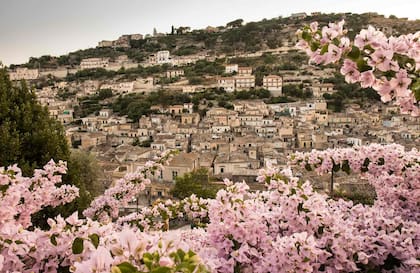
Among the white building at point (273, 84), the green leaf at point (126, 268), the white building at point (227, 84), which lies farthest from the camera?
the white building at point (227, 84)

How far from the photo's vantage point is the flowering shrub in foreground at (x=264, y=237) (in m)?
2.14

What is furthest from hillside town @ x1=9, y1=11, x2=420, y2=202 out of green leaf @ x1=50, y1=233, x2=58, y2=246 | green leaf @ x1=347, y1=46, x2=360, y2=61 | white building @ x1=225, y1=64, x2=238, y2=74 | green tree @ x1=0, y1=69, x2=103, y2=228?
green leaf @ x1=347, y1=46, x2=360, y2=61

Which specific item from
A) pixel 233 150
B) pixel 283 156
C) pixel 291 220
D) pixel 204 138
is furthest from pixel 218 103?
pixel 291 220

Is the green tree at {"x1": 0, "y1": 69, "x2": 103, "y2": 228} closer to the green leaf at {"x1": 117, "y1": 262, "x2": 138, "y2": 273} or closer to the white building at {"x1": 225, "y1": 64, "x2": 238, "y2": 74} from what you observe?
the green leaf at {"x1": 117, "y1": 262, "x2": 138, "y2": 273}

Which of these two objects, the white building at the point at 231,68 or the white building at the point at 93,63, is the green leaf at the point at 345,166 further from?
the white building at the point at 93,63

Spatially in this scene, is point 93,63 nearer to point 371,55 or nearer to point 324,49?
point 324,49

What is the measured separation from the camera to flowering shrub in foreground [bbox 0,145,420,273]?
7.02 feet

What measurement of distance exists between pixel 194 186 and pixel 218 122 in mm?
27019

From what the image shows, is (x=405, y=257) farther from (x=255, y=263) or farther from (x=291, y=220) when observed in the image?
(x=255, y=263)

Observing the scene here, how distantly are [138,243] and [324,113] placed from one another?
54222mm

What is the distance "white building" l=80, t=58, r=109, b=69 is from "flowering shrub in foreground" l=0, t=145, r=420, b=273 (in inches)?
4123

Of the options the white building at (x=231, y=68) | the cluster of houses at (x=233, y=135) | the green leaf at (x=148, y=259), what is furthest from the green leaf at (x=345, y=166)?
the white building at (x=231, y=68)

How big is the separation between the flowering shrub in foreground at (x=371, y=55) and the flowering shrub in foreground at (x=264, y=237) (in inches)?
39.4

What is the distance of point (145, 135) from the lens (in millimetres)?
49625
